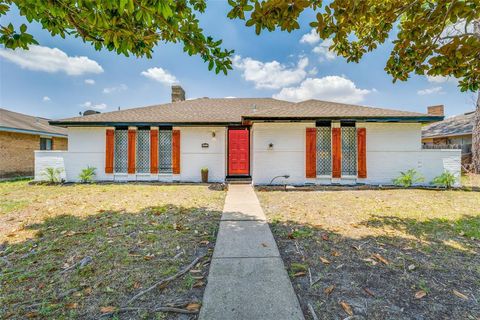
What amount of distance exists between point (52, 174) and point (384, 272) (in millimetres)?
12176

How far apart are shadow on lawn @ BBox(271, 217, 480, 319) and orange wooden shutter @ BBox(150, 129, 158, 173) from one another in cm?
727

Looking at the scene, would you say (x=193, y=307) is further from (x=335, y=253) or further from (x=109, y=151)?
(x=109, y=151)

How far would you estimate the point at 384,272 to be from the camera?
110 inches

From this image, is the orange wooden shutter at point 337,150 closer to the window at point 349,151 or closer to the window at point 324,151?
the window at point 324,151

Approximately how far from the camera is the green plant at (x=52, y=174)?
31.7 feet

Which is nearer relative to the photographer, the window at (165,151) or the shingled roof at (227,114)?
the shingled roof at (227,114)

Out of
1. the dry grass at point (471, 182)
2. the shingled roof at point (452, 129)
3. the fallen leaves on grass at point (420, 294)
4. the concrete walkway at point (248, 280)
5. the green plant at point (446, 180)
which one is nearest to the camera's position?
the concrete walkway at point (248, 280)

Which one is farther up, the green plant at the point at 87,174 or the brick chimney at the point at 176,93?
the brick chimney at the point at 176,93

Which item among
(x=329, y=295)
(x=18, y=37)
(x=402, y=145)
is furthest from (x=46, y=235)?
(x=402, y=145)

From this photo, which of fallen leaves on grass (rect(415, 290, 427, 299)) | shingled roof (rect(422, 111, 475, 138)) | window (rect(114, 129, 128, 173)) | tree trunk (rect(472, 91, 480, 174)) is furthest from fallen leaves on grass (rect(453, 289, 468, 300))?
shingled roof (rect(422, 111, 475, 138))

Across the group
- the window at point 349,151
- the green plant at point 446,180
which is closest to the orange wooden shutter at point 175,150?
the window at point 349,151

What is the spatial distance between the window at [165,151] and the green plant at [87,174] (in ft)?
9.55

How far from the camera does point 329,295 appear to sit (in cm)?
235

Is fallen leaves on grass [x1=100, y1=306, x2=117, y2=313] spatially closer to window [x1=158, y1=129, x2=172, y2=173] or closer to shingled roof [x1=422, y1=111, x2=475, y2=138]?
window [x1=158, y1=129, x2=172, y2=173]
